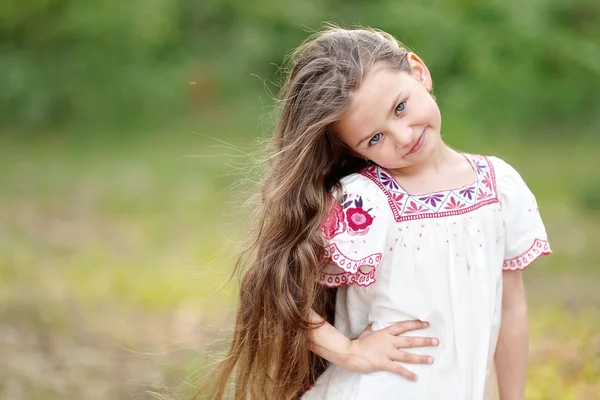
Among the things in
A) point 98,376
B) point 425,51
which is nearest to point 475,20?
point 425,51

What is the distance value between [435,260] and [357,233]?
6.6 inches

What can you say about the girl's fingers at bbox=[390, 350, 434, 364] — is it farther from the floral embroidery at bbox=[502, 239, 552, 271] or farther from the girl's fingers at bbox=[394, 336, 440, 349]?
the floral embroidery at bbox=[502, 239, 552, 271]

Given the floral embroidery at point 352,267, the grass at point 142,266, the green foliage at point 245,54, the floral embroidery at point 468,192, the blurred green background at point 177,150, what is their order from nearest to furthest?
the floral embroidery at point 352,267 → the floral embroidery at point 468,192 → the grass at point 142,266 → the blurred green background at point 177,150 → the green foliage at point 245,54

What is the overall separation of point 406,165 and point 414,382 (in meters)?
0.44

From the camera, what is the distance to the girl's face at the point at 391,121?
1.76 metres

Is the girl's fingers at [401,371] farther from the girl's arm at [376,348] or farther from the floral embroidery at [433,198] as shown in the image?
the floral embroidery at [433,198]

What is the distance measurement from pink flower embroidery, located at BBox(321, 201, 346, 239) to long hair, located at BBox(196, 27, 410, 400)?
0.04 ft

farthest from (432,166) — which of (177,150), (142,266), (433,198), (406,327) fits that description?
(177,150)

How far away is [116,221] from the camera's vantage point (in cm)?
538

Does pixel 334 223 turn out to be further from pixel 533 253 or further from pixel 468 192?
pixel 533 253

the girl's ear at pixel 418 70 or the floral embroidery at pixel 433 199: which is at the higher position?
the girl's ear at pixel 418 70

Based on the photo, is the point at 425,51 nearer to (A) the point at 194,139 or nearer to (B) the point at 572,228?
(A) the point at 194,139

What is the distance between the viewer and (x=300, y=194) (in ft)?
6.04

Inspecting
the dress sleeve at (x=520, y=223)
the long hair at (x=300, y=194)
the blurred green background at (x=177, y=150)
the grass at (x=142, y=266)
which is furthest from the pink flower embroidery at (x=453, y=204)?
the blurred green background at (x=177, y=150)
